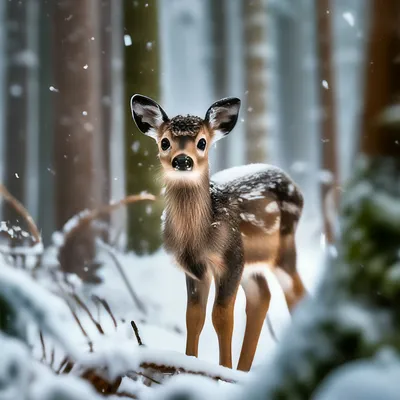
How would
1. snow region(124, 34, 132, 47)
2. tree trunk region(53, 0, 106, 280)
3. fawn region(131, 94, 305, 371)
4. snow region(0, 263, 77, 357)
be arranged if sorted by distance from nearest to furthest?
snow region(0, 263, 77, 357), fawn region(131, 94, 305, 371), snow region(124, 34, 132, 47), tree trunk region(53, 0, 106, 280)

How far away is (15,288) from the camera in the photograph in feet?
5.22

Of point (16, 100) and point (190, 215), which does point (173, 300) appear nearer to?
point (190, 215)

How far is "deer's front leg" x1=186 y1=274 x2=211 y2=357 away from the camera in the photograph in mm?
2061

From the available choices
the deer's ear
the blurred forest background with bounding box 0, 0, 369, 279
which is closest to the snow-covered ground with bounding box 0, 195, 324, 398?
the blurred forest background with bounding box 0, 0, 369, 279

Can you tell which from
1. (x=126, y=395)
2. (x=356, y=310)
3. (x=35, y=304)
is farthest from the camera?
(x=126, y=395)

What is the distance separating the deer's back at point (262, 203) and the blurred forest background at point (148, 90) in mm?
43

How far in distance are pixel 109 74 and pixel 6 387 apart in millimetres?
1412

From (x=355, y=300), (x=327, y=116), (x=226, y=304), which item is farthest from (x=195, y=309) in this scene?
(x=355, y=300)

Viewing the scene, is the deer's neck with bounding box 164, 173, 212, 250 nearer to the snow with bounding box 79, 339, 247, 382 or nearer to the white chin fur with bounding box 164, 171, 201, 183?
the white chin fur with bounding box 164, 171, 201, 183

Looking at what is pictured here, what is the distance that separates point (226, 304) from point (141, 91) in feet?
2.80

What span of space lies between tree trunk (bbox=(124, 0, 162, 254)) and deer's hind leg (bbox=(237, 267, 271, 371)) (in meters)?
0.43

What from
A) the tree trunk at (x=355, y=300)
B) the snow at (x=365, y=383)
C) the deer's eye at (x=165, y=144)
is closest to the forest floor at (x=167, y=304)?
the deer's eye at (x=165, y=144)

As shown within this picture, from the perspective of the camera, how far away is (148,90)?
2.26 meters

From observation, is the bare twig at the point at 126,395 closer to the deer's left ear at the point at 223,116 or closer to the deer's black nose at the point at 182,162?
the deer's black nose at the point at 182,162
